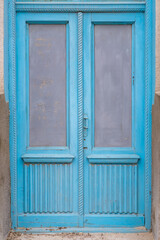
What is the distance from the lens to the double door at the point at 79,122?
129 inches

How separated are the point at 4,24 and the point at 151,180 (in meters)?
2.29

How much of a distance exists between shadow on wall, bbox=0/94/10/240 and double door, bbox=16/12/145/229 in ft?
0.53

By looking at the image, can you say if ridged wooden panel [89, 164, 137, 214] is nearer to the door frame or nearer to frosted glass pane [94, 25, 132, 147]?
the door frame

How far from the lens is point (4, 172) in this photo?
3098 millimetres

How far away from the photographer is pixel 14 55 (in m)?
3.24

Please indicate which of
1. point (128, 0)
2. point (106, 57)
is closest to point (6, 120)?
point (106, 57)

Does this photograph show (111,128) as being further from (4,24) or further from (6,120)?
(4,24)

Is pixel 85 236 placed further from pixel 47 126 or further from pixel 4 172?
pixel 47 126

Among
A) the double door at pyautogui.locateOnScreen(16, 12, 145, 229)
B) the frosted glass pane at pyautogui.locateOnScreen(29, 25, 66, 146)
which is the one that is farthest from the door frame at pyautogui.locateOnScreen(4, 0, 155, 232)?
the frosted glass pane at pyautogui.locateOnScreen(29, 25, 66, 146)

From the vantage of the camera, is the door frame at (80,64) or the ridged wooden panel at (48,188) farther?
the ridged wooden panel at (48,188)

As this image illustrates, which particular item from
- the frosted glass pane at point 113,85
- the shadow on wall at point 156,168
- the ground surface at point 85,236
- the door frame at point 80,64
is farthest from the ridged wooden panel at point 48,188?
the shadow on wall at point 156,168

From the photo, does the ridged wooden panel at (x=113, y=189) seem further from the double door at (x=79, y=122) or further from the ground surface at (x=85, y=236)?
the ground surface at (x=85, y=236)

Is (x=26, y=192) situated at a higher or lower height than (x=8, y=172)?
lower

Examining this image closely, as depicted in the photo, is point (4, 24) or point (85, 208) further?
point (85, 208)
